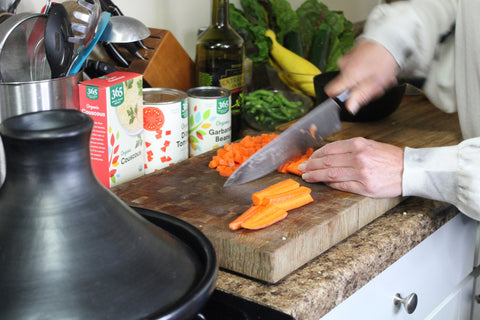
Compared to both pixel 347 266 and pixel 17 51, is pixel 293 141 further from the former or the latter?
pixel 17 51

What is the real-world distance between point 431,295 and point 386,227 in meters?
0.30

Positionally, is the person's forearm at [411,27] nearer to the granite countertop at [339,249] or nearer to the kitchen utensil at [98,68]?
the granite countertop at [339,249]

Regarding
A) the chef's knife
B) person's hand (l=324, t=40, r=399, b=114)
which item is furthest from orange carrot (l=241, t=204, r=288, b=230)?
person's hand (l=324, t=40, r=399, b=114)

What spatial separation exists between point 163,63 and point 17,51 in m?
0.49

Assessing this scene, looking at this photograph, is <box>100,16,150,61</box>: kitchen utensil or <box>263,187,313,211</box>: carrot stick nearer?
<box>263,187,313,211</box>: carrot stick

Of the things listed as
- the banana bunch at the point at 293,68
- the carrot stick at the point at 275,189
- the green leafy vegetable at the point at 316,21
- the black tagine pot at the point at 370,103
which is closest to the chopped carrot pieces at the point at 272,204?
the carrot stick at the point at 275,189

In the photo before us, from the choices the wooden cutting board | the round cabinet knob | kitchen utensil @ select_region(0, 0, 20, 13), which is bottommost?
the round cabinet knob

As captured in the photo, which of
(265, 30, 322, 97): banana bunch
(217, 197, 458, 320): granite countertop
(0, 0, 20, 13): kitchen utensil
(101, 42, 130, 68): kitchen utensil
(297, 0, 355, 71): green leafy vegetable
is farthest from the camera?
(297, 0, 355, 71): green leafy vegetable

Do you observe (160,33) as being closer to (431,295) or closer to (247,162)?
(247,162)

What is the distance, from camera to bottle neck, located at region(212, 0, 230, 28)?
154 cm

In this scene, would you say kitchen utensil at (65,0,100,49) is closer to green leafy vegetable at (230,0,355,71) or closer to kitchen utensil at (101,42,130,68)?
kitchen utensil at (101,42,130,68)

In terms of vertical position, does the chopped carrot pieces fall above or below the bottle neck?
below

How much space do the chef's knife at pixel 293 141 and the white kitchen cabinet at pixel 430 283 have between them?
321 mm

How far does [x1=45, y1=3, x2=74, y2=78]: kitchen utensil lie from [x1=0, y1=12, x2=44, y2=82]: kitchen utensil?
0.04 metres
